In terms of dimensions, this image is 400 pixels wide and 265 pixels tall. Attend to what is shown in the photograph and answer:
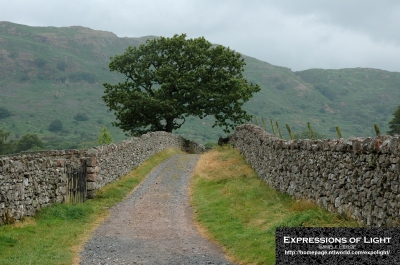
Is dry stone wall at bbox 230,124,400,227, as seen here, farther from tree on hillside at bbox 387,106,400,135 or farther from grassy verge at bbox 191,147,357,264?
tree on hillside at bbox 387,106,400,135

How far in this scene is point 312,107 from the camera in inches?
7239

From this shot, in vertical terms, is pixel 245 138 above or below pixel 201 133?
above

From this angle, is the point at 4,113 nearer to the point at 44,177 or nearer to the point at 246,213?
the point at 44,177

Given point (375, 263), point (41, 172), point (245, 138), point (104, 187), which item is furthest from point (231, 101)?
point (375, 263)

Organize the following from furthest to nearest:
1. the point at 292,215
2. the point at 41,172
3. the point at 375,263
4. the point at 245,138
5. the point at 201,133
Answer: the point at 201,133
the point at 245,138
the point at 41,172
the point at 292,215
the point at 375,263

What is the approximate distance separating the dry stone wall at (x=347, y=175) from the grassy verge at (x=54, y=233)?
20.5 ft

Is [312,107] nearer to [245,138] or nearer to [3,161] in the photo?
[245,138]

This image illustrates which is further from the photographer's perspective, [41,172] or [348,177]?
[41,172]

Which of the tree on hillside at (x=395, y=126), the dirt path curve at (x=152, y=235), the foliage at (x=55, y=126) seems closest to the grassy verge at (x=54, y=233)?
the dirt path curve at (x=152, y=235)

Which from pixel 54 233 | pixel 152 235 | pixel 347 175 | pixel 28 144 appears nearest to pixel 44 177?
pixel 54 233

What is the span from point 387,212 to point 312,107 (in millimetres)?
180985

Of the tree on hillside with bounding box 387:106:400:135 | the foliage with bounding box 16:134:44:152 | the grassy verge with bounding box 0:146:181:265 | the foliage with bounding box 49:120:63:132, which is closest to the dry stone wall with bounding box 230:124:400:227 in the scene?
the grassy verge with bounding box 0:146:181:265

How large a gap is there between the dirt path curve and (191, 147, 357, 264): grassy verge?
521 mm

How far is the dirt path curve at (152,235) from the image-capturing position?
10211mm
